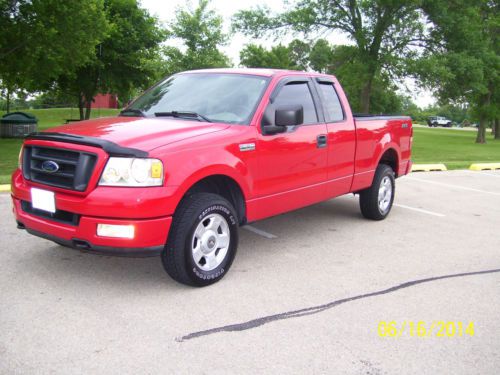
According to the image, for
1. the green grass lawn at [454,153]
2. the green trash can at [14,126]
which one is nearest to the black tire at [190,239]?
the green grass lawn at [454,153]

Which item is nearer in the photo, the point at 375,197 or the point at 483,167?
the point at 375,197

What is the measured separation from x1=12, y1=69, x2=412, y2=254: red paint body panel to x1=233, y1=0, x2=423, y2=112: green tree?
62.7 ft

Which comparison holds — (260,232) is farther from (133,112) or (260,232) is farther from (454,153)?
(454,153)

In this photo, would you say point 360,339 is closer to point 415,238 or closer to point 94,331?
point 94,331

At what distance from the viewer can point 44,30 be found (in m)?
17.0

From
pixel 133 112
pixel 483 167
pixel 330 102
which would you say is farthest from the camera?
pixel 483 167

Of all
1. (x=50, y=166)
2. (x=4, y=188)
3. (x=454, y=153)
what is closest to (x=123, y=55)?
(x=454, y=153)

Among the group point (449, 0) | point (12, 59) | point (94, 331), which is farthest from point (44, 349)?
point (449, 0)

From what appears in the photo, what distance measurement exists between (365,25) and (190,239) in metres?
24.0

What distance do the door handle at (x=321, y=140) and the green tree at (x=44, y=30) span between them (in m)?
14.1

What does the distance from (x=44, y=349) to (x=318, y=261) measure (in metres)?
2.82

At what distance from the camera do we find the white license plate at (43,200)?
3918 millimetres

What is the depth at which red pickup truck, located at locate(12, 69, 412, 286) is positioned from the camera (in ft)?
12.2

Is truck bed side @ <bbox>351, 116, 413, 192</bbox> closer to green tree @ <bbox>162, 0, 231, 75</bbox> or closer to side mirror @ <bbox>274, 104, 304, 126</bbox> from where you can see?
side mirror @ <bbox>274, 104, 304, 126</bbox>
